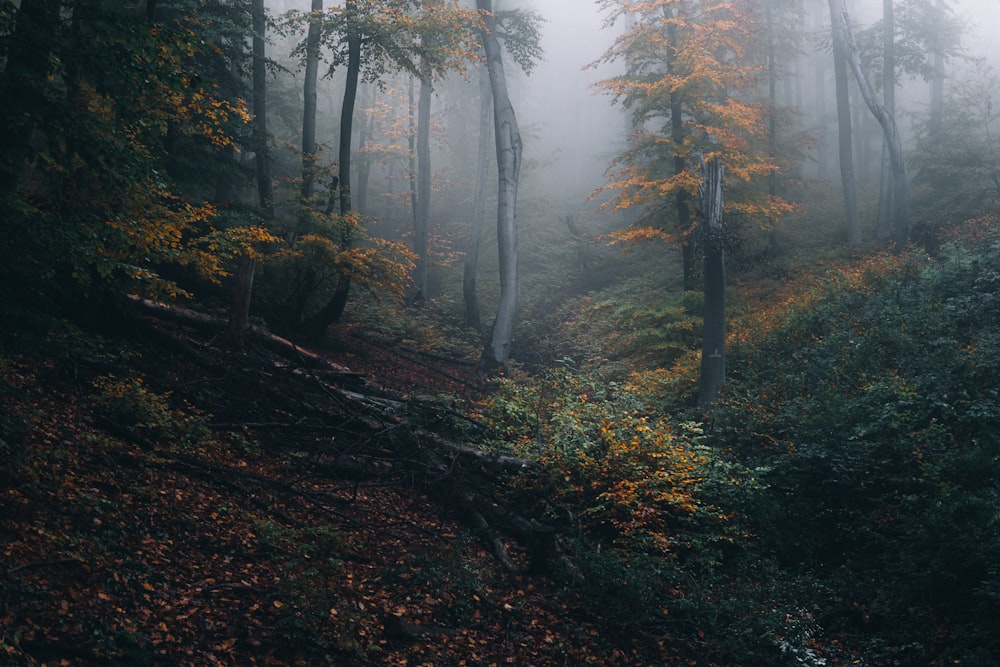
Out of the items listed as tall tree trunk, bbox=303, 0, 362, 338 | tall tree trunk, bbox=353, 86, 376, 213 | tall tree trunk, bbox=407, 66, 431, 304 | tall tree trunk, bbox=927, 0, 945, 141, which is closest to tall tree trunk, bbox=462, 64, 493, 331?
tall tree trunk, bbox=407, 66, 431, 304

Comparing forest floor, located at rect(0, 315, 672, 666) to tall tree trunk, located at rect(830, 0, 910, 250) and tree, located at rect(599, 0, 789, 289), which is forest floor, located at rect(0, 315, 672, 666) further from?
tall tree trunk, located at rect(830, 0, 910, 250)

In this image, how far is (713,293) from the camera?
13.3 meters

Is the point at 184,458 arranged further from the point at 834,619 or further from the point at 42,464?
the point at 834,619

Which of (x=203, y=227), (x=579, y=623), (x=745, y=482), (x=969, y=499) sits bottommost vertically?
(x=579, y=623)

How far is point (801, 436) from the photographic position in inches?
367

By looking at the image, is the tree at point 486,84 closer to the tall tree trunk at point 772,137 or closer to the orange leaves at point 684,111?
the orange leaves at point 684,111

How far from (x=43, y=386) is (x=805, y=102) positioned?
48409mm

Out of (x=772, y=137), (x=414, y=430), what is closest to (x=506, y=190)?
(x=414, y=430)

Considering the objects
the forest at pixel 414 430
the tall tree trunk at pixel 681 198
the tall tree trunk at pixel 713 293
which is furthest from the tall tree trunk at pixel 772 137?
the tall tree trunk at pixel 713 293

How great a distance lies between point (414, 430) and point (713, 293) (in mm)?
7071

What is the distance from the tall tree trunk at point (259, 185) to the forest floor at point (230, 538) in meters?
1.07

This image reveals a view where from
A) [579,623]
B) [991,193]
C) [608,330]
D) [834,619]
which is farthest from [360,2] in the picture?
[991,193]

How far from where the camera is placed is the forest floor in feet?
16.6

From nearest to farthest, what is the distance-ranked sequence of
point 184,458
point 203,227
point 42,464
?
point 42,464, point 184,458, point 203,227
